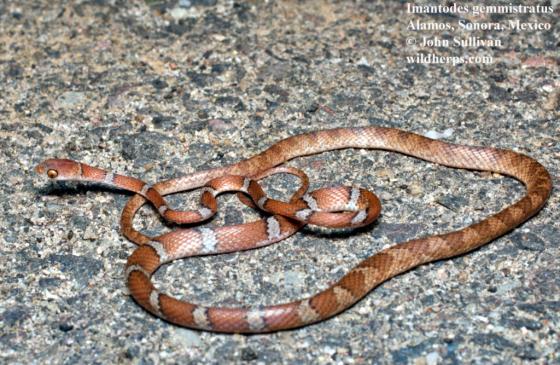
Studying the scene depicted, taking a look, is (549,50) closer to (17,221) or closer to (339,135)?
(339,135)

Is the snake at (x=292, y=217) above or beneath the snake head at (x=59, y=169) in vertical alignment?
beneath

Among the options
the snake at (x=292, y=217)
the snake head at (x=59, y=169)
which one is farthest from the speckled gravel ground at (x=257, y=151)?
the snake head at (x=59, y=169)

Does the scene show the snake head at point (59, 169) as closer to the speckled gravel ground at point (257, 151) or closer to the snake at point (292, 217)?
the snake at point (292, 217)

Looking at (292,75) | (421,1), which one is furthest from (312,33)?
(421,1)

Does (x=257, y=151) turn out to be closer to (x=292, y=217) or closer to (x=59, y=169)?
(x=292, y=217)

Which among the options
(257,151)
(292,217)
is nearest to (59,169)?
(257,151)

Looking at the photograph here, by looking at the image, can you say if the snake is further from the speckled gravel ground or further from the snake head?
the speckled gravel ground

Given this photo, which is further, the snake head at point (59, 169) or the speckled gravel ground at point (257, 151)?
the snake head at point (59, 169)
